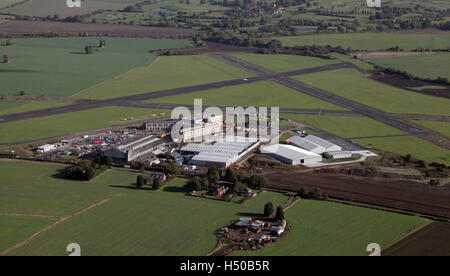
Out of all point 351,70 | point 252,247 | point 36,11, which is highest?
point 36,11

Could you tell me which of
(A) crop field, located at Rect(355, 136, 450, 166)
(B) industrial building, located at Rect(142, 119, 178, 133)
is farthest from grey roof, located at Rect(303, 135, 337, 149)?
(B) industrial building, located at Rect(142, 119, 178, 133)

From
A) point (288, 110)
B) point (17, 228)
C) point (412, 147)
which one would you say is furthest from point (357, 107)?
point (17, 228)

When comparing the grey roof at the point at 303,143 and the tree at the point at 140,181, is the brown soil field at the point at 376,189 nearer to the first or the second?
the grey roof at the point at 303,143

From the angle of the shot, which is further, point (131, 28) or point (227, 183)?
point (131, 28)

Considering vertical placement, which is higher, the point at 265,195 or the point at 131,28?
the point at 131,28

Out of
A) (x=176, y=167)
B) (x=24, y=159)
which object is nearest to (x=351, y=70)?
(x=176, y=167)

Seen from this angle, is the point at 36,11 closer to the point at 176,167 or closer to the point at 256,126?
the point at 256,126

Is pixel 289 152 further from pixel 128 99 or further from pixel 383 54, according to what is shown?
pixel 383 54
